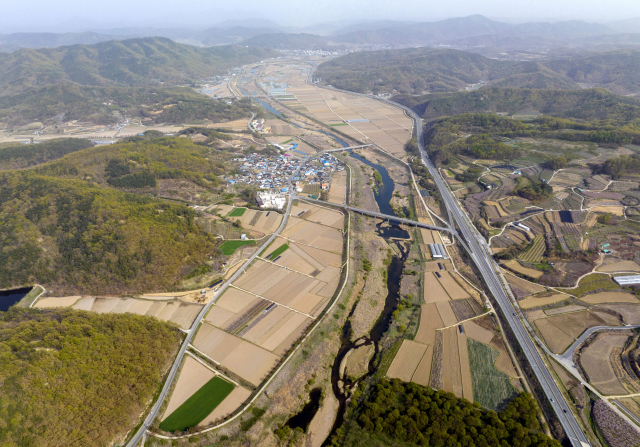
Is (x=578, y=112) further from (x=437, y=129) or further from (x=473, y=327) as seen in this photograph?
(x=473, y=327)

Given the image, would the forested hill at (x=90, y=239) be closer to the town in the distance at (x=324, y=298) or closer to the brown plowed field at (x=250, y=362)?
the town in the distance at (x=324, y=298)

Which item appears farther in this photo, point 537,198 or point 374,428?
point 537,198

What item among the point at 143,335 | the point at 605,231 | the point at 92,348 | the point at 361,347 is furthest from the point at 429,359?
the point at 605,231

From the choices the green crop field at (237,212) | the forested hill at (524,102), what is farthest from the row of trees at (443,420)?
the forested hill at (524,102)

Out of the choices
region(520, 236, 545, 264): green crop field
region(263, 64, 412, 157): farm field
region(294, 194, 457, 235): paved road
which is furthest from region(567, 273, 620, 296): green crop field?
region(263, 64, 412, 157): farm field

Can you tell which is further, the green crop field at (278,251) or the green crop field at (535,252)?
the green crop field at (278,251)

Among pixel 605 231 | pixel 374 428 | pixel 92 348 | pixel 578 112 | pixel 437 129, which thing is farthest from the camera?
pixel 578 112
